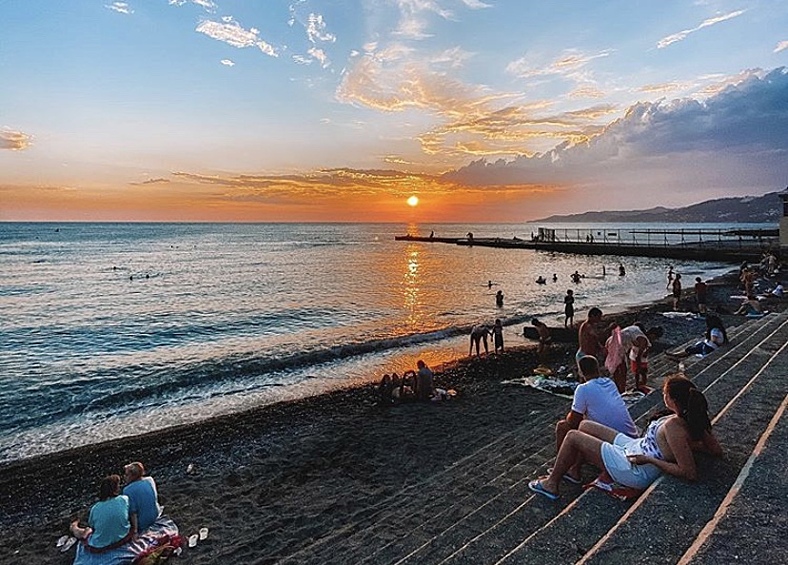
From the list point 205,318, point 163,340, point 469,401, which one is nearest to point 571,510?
point 469,401

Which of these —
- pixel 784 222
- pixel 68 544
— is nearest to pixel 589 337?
pixel 68 544

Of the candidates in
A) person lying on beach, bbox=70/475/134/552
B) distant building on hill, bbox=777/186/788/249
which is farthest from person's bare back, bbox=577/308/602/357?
distant building on hill, bbox=777/186/788/249

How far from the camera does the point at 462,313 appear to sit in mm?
25719

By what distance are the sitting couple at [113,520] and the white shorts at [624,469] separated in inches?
211

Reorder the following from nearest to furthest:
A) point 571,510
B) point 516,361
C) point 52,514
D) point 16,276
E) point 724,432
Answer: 1. point 571,510
2. point 724,432
3. point 52,514
4. point 516,361
5. point 16,276

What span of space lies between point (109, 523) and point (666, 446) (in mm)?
5955

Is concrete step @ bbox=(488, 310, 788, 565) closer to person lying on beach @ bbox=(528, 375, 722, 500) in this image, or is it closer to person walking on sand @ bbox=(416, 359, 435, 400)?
person lying on beach @ bbox=(528, 375, 722, 500)

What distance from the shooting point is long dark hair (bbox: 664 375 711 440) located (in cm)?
420

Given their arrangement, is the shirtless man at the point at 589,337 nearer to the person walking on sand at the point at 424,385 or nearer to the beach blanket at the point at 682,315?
the person walking on sand at the point at 424,385

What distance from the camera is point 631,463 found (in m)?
4.47

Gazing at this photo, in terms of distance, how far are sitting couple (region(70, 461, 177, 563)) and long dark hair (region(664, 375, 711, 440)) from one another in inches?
236

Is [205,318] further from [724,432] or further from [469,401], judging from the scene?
[724,432]

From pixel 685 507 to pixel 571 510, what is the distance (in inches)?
35.7

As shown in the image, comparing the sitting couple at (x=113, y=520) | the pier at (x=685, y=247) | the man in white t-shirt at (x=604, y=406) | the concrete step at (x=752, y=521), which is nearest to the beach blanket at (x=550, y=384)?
the man in white t-shirt at (x=604, y=406)
